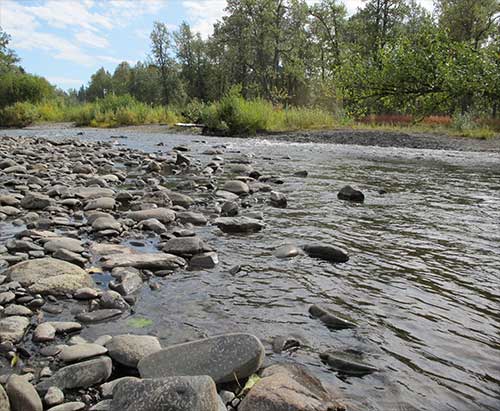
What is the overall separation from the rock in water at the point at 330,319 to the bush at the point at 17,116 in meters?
34.0

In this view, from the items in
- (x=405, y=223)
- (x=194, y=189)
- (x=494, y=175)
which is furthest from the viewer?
(x=494, y=175)

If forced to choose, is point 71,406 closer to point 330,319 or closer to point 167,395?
point 167,395

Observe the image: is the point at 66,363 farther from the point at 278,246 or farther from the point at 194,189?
the point at 194,189

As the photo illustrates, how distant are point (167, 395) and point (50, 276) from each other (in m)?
1.56

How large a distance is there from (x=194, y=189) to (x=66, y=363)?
15.1 ft

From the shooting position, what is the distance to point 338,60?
1145cm

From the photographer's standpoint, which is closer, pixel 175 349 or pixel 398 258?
pixel 175 349

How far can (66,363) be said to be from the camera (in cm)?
191

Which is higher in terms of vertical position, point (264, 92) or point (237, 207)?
point (264, 92)

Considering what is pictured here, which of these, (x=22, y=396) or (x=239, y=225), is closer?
(x=22, y=396)

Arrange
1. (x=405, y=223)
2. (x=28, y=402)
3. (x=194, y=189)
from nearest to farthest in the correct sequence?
(x=28, y=402) < (x=405, y=223) < (x=194, y=189)

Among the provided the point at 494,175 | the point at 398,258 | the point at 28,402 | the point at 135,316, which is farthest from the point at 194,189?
the point at 494,175

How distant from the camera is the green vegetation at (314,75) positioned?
696 centimetres

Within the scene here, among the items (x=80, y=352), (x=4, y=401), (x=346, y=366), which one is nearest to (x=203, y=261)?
(x=80, y=352)
